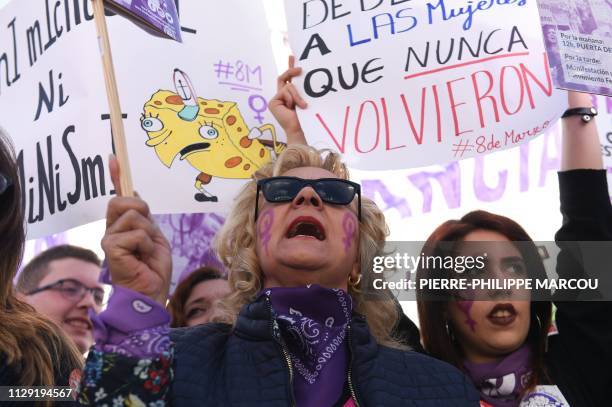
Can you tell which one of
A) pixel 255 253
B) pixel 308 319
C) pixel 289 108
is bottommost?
pixel 308 319

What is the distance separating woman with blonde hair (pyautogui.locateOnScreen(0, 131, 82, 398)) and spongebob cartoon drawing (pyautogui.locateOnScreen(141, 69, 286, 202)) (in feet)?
3.66

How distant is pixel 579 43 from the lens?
Answer: 9.36 feet

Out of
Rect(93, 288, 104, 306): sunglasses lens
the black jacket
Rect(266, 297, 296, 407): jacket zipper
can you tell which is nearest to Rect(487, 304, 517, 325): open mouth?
the black jacket

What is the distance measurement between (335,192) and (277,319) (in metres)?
0.51

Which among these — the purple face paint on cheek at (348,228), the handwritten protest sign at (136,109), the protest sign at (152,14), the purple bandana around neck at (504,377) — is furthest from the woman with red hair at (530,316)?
the protest sign at (152,14)

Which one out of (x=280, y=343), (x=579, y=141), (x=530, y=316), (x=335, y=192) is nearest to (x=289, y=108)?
(x=335, y=192)

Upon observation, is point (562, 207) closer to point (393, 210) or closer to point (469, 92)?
point (469, 92)

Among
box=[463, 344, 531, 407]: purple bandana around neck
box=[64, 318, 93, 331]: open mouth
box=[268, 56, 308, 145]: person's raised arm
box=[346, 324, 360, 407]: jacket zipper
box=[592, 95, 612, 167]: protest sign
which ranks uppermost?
box=[268, 56, 308, 145]: person's raised arm

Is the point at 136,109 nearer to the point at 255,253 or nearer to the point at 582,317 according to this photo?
the point at 255,253

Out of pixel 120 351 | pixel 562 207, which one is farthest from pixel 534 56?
pixel 120 351

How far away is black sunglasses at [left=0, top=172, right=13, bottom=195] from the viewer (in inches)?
85.7

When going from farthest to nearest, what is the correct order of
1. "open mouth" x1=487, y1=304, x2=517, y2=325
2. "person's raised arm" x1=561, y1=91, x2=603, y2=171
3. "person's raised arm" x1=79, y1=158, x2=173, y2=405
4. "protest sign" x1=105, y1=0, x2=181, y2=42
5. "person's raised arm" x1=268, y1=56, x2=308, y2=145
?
"person's raised arm" x1=268, y1=56, x2=308, y2=145
"person's raised arm" x1=561, y1=91, x2=603, y2=171
"open mouth" x1=487, y1=304, x2=517, y2=325
"protest sign" x1=105, y1=0, x2=181, y2=42
"person's raised arm" x1=79, y1=158, x2=173, y2=405

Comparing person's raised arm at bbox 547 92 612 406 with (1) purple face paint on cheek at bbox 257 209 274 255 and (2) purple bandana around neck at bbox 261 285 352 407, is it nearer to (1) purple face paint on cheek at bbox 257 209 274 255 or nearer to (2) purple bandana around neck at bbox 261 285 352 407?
(2) purple bandana around neck at bbox 261 285 352 407

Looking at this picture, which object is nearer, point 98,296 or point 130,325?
point 130,325
